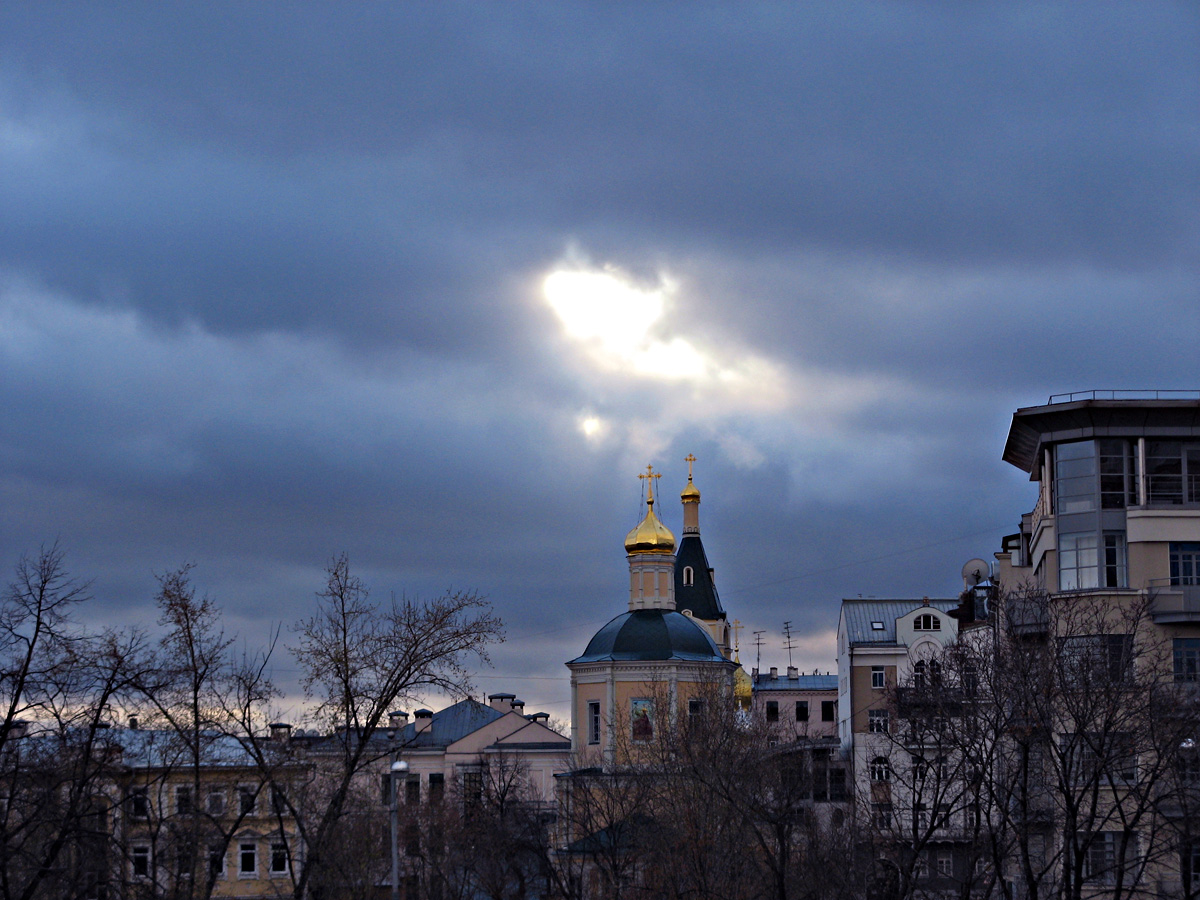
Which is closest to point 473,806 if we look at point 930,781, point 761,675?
point 930,781

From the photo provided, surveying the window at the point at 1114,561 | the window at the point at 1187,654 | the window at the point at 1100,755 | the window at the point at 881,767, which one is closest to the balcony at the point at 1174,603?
the window at the point at 1187,654

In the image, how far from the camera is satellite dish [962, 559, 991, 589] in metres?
70.1

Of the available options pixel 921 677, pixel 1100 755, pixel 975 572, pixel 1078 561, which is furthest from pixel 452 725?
pixel 1100 755

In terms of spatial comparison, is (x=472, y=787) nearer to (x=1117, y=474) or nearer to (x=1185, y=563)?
(x=1117, y=474)

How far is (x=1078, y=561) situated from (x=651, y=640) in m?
29.9

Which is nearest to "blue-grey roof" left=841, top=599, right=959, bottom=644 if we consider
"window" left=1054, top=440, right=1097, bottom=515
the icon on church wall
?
the icon on church wall

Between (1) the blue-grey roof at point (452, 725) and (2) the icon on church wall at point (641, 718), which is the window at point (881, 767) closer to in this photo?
(2) the icon on church wall at point (641, 718)

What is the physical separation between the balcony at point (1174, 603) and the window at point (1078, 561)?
1763 mm

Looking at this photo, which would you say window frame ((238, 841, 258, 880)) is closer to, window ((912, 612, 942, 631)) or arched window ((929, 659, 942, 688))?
window ((912, 612, 942, 631))

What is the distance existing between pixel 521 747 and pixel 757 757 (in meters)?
33.9

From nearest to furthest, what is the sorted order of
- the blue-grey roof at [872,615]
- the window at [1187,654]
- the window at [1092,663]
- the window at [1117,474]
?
the window at [1092,663] → the window at [1187,654] → the window at [1117,474] → the blue-grey roof at [872,615]

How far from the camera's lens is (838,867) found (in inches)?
1684

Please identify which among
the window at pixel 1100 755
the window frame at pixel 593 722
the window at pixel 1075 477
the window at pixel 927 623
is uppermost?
the window at pixel 1075 477

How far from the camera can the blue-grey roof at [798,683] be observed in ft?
364
